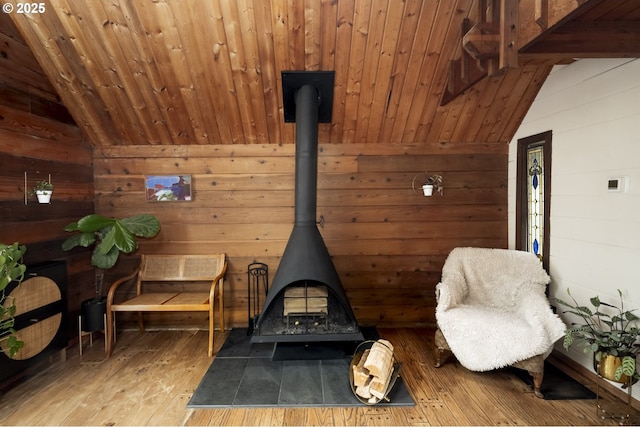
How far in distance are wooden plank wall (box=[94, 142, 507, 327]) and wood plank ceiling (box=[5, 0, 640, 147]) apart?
0.15 metres

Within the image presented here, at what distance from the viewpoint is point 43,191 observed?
2.48 metres

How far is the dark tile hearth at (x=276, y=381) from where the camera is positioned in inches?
81.9

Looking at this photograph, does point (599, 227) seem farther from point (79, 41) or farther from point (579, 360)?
point (79, 41)

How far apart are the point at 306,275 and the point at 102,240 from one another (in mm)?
1753

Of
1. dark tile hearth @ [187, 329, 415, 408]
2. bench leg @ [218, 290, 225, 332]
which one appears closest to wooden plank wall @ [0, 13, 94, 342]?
bench leg @ [218, 290, 225, 332]

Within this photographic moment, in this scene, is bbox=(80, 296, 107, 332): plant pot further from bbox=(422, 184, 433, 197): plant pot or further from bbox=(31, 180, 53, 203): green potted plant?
bbox=(422, 184, 433, 197): plant pot

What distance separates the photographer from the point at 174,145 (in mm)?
3195

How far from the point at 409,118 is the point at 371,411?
2.34 m

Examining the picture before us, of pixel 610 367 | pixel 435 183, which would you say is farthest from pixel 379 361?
pixel 435 183

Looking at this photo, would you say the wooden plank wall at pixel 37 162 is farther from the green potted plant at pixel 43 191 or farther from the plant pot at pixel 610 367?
the plant pot at pixel 610 367

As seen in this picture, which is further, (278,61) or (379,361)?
(278,61)

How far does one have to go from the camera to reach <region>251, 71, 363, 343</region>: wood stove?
2438mm

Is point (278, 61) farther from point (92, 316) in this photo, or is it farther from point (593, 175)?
point (92, 316)

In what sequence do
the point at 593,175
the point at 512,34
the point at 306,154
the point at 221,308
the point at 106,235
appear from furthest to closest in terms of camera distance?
the point at 221,308
the point at 106,235
the point at 306,154
the point at 593,175
the point at 512,34
